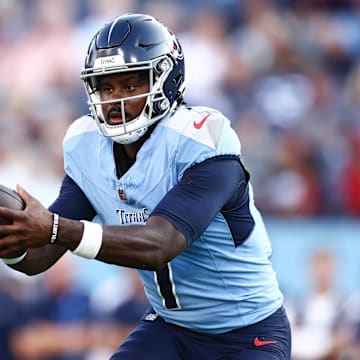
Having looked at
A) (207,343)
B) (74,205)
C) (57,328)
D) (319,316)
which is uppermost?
(74,205)

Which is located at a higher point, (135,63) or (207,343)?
(135,63)

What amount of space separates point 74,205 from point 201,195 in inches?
25.5

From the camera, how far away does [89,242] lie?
328 centimetres

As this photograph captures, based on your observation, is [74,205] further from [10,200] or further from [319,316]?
[319,316]

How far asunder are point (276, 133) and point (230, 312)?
430cm

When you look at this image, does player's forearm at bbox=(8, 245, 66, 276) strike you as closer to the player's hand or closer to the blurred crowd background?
the player's hand

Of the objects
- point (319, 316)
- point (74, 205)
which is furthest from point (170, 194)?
point (319, 316)

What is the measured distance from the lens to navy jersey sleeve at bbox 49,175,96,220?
3973 mm

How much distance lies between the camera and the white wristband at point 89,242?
10.8 feet

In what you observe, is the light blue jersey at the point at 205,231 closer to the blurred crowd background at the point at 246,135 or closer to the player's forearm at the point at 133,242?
the player's forearm at the point at 133,242

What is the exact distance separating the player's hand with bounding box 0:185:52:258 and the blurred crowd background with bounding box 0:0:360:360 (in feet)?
12.1

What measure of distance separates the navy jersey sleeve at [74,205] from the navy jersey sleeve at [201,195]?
529mm

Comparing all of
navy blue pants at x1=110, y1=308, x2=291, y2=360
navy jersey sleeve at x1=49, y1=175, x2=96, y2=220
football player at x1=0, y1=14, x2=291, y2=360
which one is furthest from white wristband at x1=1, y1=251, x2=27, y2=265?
navy blue pants at x1=110, y1=308, x2=291, y2=360

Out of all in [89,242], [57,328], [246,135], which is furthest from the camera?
[246,135]
